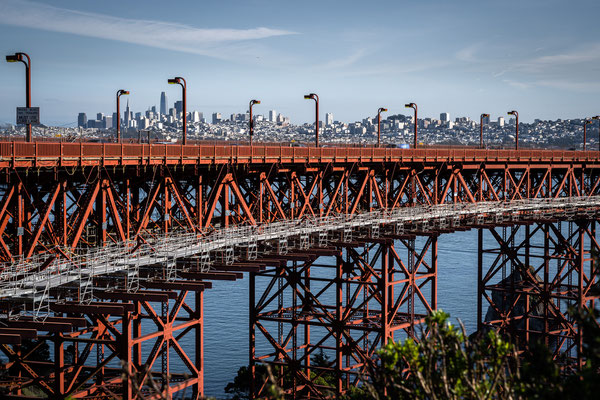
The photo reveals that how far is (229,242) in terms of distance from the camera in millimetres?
35688

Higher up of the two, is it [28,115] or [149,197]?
[28,115]

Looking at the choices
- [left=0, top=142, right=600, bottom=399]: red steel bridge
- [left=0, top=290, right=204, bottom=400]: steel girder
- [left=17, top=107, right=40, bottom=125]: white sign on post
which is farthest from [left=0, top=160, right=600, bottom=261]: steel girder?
[left=0, top=290, right=204, bottom=400]: steel girder

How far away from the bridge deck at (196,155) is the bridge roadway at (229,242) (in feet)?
10.1

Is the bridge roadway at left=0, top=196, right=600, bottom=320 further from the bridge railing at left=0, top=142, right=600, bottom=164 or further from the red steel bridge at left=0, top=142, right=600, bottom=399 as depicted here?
the bridge railing at left=0, top=142, right=600, bottom=164

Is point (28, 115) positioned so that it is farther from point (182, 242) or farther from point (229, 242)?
point (229, 242)

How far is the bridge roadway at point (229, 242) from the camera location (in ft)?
91.6

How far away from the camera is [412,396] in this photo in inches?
729

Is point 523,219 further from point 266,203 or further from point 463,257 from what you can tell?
point 463,257

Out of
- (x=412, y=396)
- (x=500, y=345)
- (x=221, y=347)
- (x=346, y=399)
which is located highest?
(x=500, y=345)

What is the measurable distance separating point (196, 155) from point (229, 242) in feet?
13.2

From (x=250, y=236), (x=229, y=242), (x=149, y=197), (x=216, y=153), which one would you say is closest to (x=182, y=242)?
(x=229, y=242)

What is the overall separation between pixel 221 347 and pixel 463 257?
2045 inches

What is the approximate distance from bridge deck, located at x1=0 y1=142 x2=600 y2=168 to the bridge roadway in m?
3.09

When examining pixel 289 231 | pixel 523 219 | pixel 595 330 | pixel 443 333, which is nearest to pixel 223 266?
pixel 289 231
